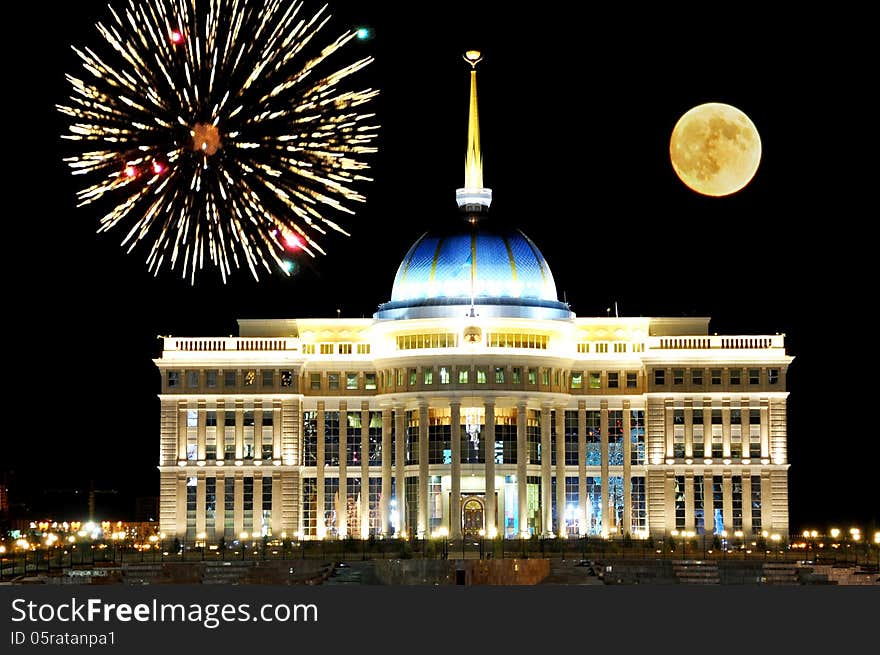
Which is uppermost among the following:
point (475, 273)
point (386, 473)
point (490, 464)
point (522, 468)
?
point (475, 273)

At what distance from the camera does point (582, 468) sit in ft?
578

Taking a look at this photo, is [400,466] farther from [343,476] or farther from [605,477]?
[605,477]

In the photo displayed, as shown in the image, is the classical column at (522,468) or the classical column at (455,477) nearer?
the classical column at (455,477)

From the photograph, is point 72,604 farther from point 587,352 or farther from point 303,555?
point 587,352

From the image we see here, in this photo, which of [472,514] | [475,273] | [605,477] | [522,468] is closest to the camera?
[522,468]

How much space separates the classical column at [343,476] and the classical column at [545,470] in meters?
15.3

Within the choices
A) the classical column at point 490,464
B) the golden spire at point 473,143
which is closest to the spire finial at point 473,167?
the golden spire at point 473,143

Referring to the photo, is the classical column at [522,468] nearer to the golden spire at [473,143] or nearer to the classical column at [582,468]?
the classical column at [582,468]

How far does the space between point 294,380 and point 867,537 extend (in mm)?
45064

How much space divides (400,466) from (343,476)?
5.01 metres

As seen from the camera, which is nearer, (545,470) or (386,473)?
(545,470)

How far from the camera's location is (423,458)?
172875mm

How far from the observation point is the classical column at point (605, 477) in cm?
17475

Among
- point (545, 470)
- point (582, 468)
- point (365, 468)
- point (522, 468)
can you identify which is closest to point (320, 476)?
point (365, 468)
